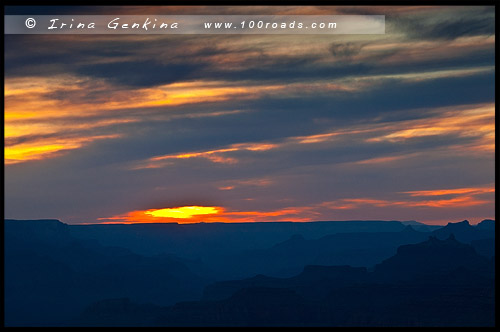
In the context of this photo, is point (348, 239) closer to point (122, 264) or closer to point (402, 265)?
point (402, 265)

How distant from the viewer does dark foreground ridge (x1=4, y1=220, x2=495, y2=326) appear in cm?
9888

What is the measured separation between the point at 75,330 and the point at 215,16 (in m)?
6.95

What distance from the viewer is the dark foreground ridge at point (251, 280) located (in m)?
98.9

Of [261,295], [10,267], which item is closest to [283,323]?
[261,295]

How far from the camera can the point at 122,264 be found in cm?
14275

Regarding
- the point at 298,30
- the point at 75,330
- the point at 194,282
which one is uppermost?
the point at 298,30

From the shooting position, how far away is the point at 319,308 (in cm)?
10400

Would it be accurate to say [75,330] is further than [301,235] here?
No

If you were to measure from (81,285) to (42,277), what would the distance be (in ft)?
25.2

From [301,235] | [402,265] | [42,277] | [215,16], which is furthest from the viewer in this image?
[301,235]

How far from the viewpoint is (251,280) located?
115688 mm

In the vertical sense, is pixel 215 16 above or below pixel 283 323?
above

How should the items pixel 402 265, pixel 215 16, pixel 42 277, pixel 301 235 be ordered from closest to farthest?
pixel 215 16
pixel 402 265
pixel 42 277
pixel 301 235

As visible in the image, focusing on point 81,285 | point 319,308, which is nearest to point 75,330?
point 319,308
